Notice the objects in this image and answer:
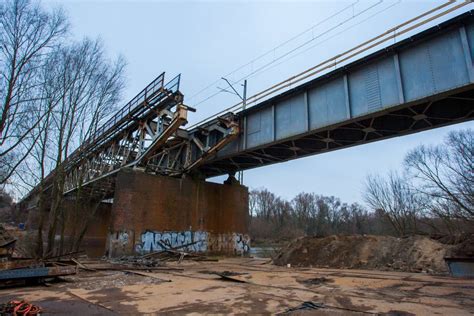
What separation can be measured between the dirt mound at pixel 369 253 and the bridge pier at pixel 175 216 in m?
6.36

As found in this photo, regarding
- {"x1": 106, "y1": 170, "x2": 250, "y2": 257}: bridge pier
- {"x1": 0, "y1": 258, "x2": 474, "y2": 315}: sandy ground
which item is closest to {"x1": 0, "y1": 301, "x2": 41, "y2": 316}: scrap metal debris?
{"x1": 0, "y1": 258, "x2": 474, "y2": 315}: sandy ground

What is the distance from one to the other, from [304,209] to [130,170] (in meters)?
74.8

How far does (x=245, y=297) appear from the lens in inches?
257

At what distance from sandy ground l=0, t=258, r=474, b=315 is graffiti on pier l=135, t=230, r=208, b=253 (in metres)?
9.43

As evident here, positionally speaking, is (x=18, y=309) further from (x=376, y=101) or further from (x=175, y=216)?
(x=175, y=216)

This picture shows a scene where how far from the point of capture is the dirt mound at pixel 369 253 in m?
12.5

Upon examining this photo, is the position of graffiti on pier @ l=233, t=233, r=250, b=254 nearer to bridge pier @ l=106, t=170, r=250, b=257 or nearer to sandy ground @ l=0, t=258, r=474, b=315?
bridge pier @ l=106, t=170, r=250, b=257

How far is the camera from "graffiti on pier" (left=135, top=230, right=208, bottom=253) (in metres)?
18.7

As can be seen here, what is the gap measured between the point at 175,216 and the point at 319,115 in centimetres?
1166

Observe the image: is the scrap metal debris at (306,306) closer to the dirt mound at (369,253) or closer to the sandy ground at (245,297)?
the sandy ground at (245,297)

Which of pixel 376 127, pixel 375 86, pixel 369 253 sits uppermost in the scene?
pixel 375 86

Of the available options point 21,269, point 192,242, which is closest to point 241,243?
point 192,242

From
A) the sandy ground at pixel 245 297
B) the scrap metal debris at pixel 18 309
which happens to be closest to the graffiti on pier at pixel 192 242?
the sandy ground at pixel 245 297

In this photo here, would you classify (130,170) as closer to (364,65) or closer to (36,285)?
(36,285)
